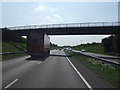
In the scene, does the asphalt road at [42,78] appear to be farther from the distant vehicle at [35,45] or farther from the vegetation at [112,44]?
the vegetation at [112,44]

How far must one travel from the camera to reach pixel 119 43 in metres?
52.2

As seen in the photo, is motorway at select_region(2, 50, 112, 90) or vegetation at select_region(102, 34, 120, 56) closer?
motorway at select_region(2, 50, 112, 90)

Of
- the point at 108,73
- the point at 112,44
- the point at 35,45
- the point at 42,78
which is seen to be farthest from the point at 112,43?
the point at 42,78

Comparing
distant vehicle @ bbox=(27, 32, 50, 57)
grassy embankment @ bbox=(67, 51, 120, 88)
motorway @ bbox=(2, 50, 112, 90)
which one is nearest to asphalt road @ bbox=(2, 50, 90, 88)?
motorway @ bbox=(2, 50, 112, 90)

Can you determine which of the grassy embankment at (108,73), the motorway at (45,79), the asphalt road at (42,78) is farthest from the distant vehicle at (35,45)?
the motorway at (45,79)

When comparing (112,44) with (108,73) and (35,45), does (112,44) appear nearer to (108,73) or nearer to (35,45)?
(35,45)

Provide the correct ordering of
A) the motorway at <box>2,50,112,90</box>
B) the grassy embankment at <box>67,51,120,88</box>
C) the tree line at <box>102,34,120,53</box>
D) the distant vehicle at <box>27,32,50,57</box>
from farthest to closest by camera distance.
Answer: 1. the tree line at <box>102,34,120,53</box>
2. the distant vehicle at <box>27,32,50,57</box>
3. the grassy embankment at <box>67,51,120,88</box>
4. the motorway at <box>2,50,112,90</box>

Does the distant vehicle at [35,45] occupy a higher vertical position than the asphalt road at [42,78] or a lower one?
higher

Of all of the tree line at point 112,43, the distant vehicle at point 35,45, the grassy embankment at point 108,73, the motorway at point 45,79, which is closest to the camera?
the motorway at point 45,79

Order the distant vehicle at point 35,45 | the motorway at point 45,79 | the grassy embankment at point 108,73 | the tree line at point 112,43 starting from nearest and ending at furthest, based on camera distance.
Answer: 1. the motorway at point 45,79
2. the grassy embankment at point 108,73
3. the distant vehicle at point 35,45
4. the tree line at point 112,43

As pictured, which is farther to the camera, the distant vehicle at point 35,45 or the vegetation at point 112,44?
the vegetation at point 112,44

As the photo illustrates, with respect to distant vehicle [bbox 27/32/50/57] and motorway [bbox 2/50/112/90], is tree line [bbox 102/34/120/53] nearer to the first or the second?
distant vehicle [bbox 27/32/50/57]

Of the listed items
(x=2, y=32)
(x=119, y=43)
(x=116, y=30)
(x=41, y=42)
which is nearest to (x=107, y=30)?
(x=116, y=30)

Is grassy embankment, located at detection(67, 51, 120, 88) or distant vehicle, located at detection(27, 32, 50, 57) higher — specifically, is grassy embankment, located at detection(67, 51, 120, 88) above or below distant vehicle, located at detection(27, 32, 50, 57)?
below
